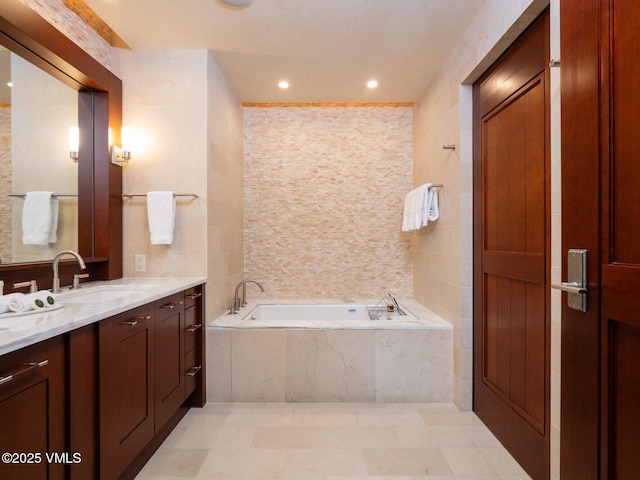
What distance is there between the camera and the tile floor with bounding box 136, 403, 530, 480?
1653mm

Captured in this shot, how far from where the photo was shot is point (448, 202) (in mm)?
2475

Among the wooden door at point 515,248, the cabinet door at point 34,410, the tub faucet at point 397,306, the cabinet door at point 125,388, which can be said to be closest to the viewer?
the cabinet door at point 34,410

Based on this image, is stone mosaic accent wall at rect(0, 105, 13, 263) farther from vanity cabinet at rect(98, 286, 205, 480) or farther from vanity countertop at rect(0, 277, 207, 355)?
vanity cabinet at rect(98, 286, 205, 480)

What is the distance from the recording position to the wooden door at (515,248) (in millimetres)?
1540

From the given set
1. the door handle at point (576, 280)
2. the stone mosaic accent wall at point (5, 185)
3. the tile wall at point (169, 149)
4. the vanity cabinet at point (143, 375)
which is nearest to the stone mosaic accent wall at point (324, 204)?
the tile wall at point (169, 149)

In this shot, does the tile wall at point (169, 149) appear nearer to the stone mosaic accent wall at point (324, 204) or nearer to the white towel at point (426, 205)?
the stone mosaic accent wall at point (324, 204)

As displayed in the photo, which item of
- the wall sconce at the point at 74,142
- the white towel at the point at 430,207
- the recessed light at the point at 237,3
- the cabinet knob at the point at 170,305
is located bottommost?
the cabinet knob at the point at 170,305

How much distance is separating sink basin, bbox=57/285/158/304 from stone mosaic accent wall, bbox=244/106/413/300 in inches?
58.8

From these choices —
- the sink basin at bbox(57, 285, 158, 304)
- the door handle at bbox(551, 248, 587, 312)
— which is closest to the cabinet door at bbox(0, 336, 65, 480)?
the sink basin at bbox(57, 285, 158, 304)

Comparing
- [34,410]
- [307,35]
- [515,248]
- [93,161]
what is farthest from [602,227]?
[93,161]

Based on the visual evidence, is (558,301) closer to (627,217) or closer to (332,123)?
(627,217)

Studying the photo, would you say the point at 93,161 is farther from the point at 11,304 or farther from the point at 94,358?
the point at 94,358

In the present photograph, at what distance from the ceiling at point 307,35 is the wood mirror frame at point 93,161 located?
0.33 meters

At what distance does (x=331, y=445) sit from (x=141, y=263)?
174 cm
